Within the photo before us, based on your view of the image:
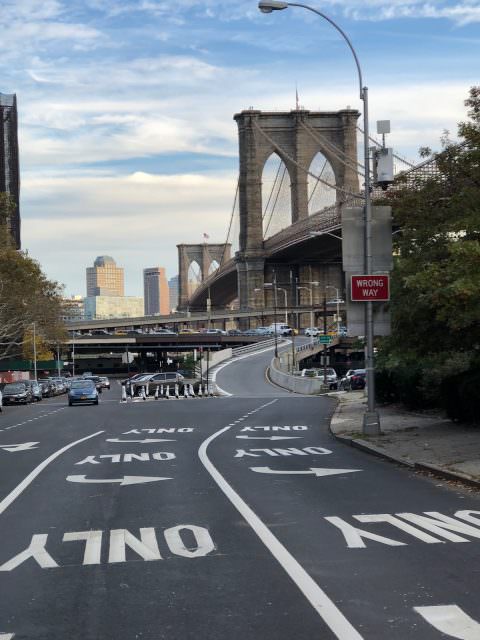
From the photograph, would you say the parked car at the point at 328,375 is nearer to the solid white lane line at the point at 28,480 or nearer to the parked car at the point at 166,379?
the parked car at the point at 166,379

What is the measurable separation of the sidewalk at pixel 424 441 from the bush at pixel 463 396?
343 millimetres

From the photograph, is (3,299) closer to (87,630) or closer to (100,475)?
(100,475)

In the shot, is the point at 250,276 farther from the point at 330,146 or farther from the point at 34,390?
the point at 34,390

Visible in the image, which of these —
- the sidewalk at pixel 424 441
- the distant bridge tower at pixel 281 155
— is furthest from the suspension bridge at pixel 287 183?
the sidewalk at pixel 424 441

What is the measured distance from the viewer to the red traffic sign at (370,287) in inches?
853

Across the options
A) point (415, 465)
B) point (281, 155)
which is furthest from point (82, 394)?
point (281, 155)

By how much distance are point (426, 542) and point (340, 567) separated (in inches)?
58.8

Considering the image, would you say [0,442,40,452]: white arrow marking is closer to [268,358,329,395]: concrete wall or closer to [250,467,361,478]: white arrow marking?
[250,467,361,478]: white arrow marking

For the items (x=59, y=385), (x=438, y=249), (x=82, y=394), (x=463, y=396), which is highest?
(x=438, y=249)

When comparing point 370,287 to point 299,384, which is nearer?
point 370,287

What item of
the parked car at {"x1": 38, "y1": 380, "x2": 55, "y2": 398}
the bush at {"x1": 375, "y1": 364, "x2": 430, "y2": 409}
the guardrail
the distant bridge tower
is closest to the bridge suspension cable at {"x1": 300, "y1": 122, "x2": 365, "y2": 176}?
the distant bridge tower

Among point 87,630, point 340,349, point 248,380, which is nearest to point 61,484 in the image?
point 87,630

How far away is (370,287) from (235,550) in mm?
13428

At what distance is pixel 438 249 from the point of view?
66.0 feet
